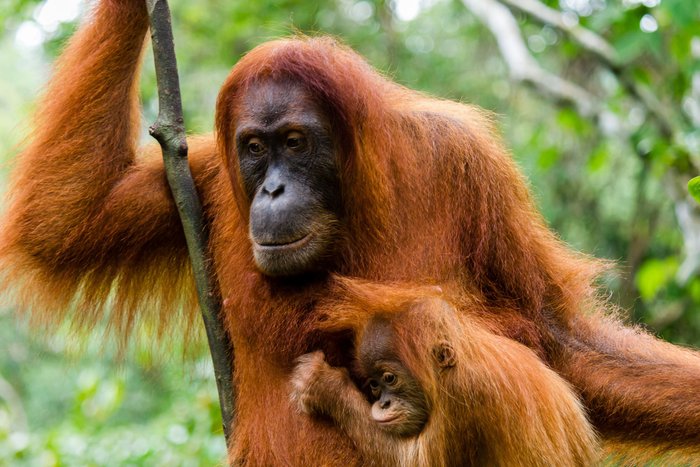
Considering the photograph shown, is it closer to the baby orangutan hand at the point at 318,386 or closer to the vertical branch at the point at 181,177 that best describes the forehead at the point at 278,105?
the vertical branch at the point at 181,177

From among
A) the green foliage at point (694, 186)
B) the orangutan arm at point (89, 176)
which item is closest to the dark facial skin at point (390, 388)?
the green foliage at point (694, 186)

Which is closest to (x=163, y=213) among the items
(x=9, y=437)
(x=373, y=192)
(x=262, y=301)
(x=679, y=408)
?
(x=262, y=301)

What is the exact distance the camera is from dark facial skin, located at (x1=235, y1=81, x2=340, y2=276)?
11.5ft

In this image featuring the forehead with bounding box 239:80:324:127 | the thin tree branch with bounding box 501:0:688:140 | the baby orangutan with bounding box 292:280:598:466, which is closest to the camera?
the baby orangutan with bounding box 292:280:598:466

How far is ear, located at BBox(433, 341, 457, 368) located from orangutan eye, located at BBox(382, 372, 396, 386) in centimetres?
19

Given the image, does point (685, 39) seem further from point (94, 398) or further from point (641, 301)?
point (94, 398)

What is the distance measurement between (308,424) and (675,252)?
7314mm

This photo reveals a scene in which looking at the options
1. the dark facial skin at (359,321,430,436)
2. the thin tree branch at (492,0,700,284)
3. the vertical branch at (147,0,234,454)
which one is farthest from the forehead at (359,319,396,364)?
the thin tree branch at (492,0,700,284)

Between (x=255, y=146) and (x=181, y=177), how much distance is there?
374mm

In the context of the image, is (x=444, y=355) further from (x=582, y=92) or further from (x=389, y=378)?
(x=582, y=92)

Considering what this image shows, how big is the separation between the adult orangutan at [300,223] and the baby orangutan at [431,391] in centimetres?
16

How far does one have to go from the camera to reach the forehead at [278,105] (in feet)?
11.8

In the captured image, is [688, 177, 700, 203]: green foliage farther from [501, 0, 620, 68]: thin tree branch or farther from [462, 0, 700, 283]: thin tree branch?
[501, 0, 620, 68]: thin tree branch

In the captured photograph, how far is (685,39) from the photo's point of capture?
6.79m
